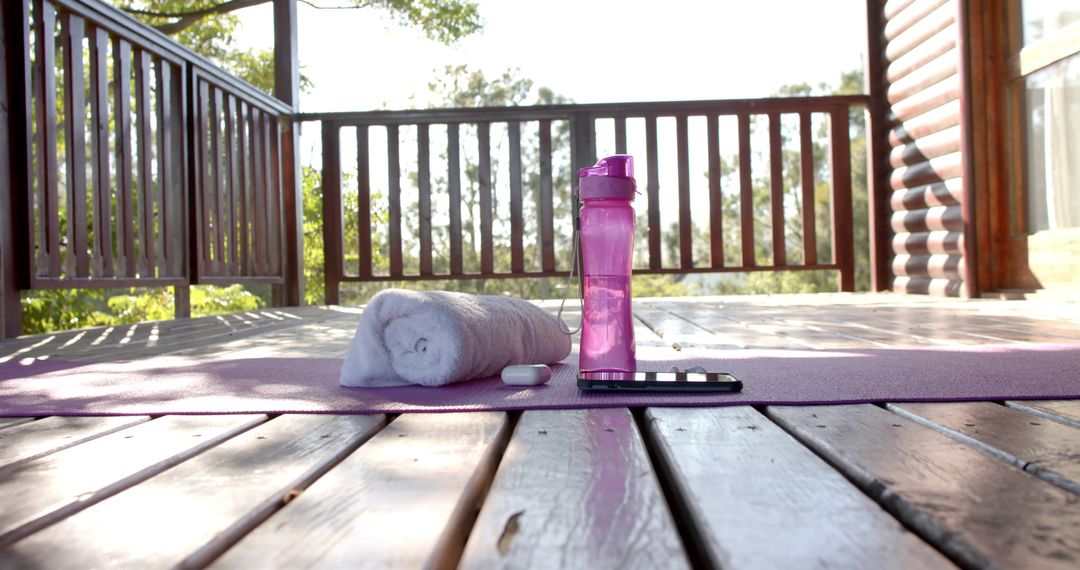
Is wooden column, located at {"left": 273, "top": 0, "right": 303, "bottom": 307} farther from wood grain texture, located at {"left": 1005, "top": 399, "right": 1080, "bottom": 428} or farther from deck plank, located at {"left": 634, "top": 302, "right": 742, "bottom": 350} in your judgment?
wood grain texture, located at {"left": 1005, "top": 399, "right": 1080, "bottom": 428}

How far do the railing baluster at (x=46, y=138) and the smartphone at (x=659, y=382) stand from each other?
2022mm

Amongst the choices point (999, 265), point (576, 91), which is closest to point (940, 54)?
point (999, 265)

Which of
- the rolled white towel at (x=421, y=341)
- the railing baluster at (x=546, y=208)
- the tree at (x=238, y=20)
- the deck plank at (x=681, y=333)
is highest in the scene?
the tree at (x=238, y=20)

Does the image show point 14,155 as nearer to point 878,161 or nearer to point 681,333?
point 681,333

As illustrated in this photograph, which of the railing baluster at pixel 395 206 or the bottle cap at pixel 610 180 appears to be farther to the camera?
the railing baluster at pixel 395 206

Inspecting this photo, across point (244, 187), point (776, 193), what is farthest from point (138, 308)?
point (776, 193)

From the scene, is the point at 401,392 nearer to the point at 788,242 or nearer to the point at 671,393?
the point at 671,393

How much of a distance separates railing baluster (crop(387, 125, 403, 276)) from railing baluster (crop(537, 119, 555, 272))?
2.39 ft

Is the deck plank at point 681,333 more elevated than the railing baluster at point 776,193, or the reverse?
the railing baluster at point 776,193

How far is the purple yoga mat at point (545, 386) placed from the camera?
107 centimetres

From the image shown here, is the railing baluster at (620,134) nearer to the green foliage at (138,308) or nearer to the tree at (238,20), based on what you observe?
the tree at (238,20)

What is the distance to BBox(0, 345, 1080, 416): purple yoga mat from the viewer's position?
1.07m

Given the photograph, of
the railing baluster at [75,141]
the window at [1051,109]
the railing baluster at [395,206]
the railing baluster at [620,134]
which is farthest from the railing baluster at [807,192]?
the railing baluster at [75,141]

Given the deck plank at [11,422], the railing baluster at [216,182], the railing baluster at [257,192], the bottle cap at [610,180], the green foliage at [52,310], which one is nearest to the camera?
the deck plank at [11,422]
